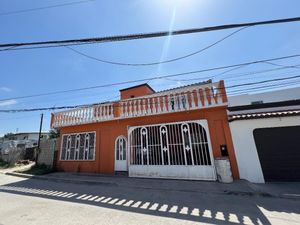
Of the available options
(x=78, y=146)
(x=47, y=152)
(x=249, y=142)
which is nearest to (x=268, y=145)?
(x=249, y=142)

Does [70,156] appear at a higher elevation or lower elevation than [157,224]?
higher

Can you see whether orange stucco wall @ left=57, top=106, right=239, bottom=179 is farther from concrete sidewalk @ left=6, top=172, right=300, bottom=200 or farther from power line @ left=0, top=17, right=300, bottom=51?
power line @ left=0, top=17, right=300, bottom=51

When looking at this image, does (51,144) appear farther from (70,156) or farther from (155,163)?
(155,163)

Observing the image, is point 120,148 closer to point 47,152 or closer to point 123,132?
point 123,132

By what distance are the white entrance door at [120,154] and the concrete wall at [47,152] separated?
5707mm

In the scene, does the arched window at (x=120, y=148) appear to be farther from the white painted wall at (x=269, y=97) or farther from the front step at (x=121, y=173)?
the white painted wall at (x=269, y=97)

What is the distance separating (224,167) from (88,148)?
804cm

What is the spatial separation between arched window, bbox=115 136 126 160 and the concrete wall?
571 centimetres

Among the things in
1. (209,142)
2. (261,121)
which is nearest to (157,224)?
(209,142)

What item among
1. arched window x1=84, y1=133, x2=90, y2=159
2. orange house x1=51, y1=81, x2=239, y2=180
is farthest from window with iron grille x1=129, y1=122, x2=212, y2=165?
arched window x1=84, y1=133, x2=90, y2=159

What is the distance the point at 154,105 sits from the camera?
863 centimetres

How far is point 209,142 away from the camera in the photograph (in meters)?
7.42

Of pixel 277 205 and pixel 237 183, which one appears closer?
pixel 277 205

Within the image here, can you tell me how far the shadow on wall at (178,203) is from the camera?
3723mm
